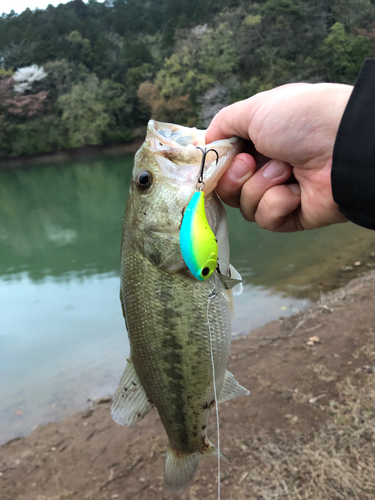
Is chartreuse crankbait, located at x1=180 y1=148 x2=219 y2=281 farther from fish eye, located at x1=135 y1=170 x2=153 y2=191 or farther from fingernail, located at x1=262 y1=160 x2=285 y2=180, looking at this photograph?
fingernail, located at x1=262 y1=160 x2=285 y2=180

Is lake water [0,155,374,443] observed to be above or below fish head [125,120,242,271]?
below

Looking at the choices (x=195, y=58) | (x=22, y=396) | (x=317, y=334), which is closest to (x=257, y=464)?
(x=317, y=334)

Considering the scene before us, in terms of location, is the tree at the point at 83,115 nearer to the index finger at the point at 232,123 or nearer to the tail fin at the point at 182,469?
the index finger at the point at 232,123

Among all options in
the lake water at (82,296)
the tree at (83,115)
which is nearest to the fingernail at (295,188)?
the lake water at (82,296)

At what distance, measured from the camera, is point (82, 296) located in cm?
824

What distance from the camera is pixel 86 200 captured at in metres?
19.6

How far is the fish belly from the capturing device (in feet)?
5.63

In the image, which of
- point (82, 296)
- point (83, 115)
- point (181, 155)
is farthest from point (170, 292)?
point (83, 115)

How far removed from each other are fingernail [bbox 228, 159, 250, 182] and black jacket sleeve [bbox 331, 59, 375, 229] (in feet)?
1.76

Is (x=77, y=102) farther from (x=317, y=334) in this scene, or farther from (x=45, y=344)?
(x=317, y=334)

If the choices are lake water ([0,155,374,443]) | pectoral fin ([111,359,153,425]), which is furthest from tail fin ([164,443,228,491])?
lake water ([0,155,374,443])

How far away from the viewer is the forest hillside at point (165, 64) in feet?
103

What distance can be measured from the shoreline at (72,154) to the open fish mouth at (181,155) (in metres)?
38.7

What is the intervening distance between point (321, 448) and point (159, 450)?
148 cm
